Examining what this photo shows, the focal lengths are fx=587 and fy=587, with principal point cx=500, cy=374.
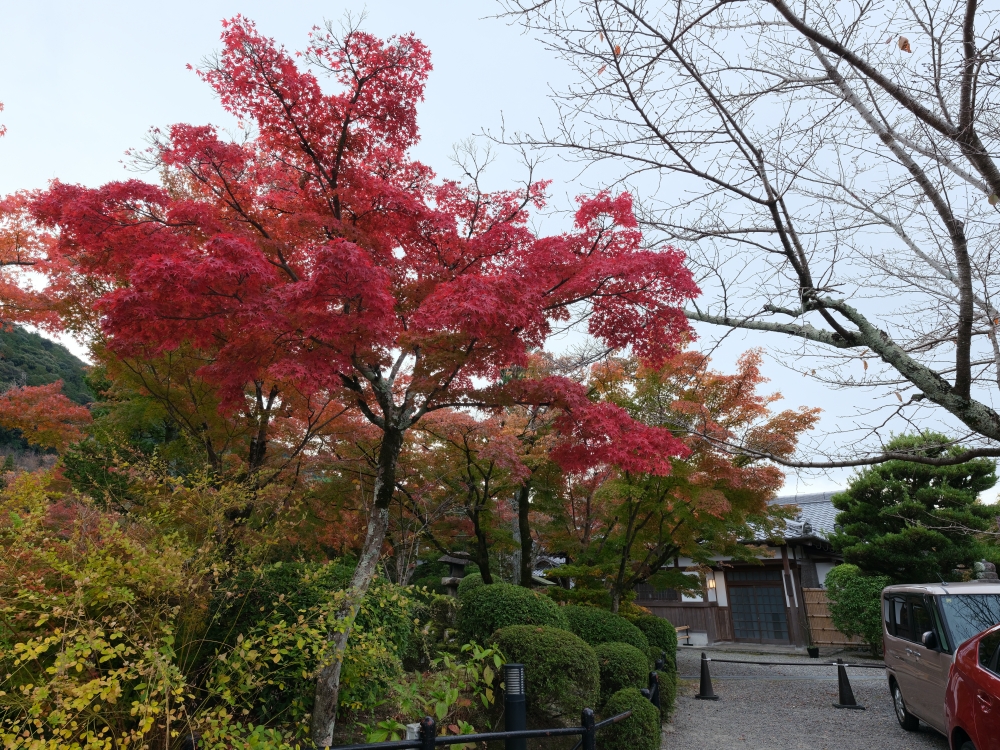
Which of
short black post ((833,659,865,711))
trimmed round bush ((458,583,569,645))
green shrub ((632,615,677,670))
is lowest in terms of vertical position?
short black post ((833,659,865,711))

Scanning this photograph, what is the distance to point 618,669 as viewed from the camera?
728cm

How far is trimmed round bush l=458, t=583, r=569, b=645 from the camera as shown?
23.6 feet

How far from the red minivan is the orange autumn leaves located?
12511 mm

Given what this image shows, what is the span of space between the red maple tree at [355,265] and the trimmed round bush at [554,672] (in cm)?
213

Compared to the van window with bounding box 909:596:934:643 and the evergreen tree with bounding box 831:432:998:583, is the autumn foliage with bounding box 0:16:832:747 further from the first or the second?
the evergreen tree with bounding box 831:432:998:583

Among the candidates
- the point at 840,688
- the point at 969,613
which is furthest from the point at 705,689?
the point at 969,613

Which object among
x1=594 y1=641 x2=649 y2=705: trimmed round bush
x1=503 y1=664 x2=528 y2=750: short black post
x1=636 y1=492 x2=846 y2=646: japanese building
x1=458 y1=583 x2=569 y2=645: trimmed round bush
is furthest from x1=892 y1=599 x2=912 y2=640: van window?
x1=636 y1=492 x2=846 y2=646: japanese building

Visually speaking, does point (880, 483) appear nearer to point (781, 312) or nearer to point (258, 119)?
point (781, 312)

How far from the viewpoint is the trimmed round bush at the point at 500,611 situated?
720 centimetres

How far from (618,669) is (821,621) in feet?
43.6

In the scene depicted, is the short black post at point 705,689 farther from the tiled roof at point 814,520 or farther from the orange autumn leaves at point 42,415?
the orange autumn leaves at point 42,415

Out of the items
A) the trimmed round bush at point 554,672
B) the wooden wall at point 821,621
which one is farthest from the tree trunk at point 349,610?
the wooden wall at point 821,621

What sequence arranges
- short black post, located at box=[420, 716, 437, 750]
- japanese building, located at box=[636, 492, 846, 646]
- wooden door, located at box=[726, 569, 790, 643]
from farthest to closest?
wooden door, located at box=[726, 569, 790, 643] < japanese building, located at box=[636, 492, 846, 646] < short black post, located at box=[420, 716, 437, 750]

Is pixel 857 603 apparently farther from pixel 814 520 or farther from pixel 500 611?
pixel 500 611
